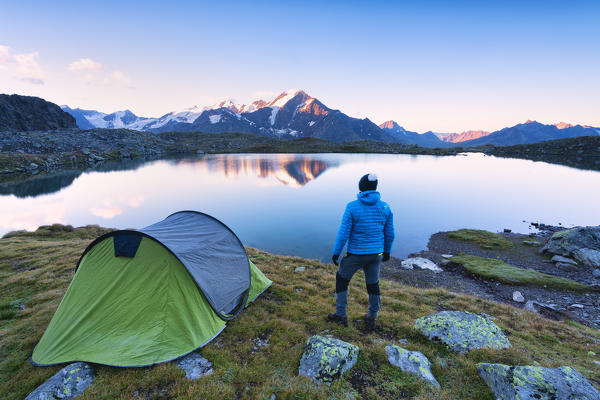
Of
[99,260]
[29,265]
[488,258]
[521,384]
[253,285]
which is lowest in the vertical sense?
[488,258]

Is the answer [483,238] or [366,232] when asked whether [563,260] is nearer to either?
[483,238]

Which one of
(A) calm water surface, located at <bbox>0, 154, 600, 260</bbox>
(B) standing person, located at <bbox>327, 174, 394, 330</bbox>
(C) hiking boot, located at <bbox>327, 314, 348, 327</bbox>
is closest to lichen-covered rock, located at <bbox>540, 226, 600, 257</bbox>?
(A) calm water surface, located at <bbox>0, 154, 600, 260</bbox>

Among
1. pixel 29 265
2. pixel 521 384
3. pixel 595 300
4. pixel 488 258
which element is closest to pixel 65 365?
pixel 521 384

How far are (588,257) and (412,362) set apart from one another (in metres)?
20.1

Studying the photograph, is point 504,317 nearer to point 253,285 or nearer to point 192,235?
point 253,285

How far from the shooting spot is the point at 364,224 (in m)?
6.35

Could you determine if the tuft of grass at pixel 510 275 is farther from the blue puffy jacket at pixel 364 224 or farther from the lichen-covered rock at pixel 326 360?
the lichen-covered rock at pixel 326 360

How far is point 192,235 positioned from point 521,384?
9.00 m

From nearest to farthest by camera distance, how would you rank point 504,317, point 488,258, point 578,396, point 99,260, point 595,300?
point 578,396 < point 99,260 < point 504,317 < point 595,300 < point 488,258

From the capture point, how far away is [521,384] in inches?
176

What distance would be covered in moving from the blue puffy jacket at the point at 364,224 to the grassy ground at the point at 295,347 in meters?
2.65

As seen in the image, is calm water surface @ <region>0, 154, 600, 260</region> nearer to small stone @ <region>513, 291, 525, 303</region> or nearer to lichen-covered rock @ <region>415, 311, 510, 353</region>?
small stone @ <region>513, 291, 525, 303</region>

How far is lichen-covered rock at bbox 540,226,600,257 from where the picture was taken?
17.3m

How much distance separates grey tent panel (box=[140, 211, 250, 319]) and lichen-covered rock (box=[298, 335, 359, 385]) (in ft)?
9.94
